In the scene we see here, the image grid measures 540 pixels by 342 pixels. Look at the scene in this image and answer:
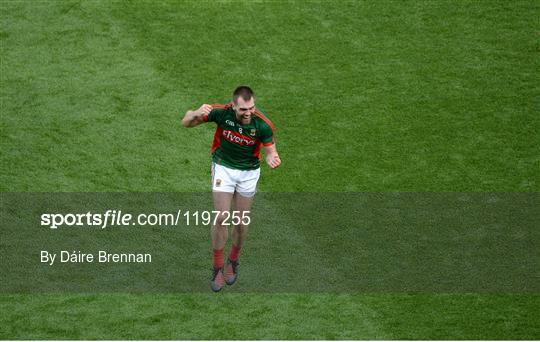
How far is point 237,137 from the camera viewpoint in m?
11.0

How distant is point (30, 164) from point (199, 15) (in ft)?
12.4

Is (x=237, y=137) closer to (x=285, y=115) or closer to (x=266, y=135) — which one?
(x=266, y=135)

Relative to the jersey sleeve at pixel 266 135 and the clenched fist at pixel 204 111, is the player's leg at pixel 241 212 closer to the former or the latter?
the jersey sleeve at pixel 266 135

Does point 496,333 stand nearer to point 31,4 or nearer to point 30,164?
A: point 30,164

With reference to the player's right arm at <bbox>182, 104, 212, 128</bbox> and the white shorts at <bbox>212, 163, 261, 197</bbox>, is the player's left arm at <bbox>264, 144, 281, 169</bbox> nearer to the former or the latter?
the white shorts at <bbox>212, 163, 261, 197</bbox>

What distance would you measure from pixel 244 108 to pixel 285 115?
4010mm

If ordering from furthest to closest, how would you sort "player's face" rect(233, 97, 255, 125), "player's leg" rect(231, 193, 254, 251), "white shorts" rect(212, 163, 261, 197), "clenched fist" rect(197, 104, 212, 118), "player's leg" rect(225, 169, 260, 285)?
"player's leg" rect(231, 193, 254, 251)
"player's leg" rect(225, 169, 260, 285)
"white shorts" rect(212, 163, 261, 197)
"clenched fist" rect(197, 104, 212, 118)
"player's face" rect(233, 97, 255, 125)

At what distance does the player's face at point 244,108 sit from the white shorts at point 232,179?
0.62m

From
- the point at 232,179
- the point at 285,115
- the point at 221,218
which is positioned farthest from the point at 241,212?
the point at 285,115

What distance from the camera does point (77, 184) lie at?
→ 13.4 m

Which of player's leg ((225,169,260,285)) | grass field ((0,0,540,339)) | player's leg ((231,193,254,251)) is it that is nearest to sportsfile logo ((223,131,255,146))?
player's leg ((225,169,260,285))

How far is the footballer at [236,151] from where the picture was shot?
10.9 metres

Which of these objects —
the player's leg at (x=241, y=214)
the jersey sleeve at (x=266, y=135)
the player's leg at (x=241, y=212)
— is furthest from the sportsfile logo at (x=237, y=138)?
the player's leg at (x=241, y=214)

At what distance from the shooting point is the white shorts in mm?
11203
